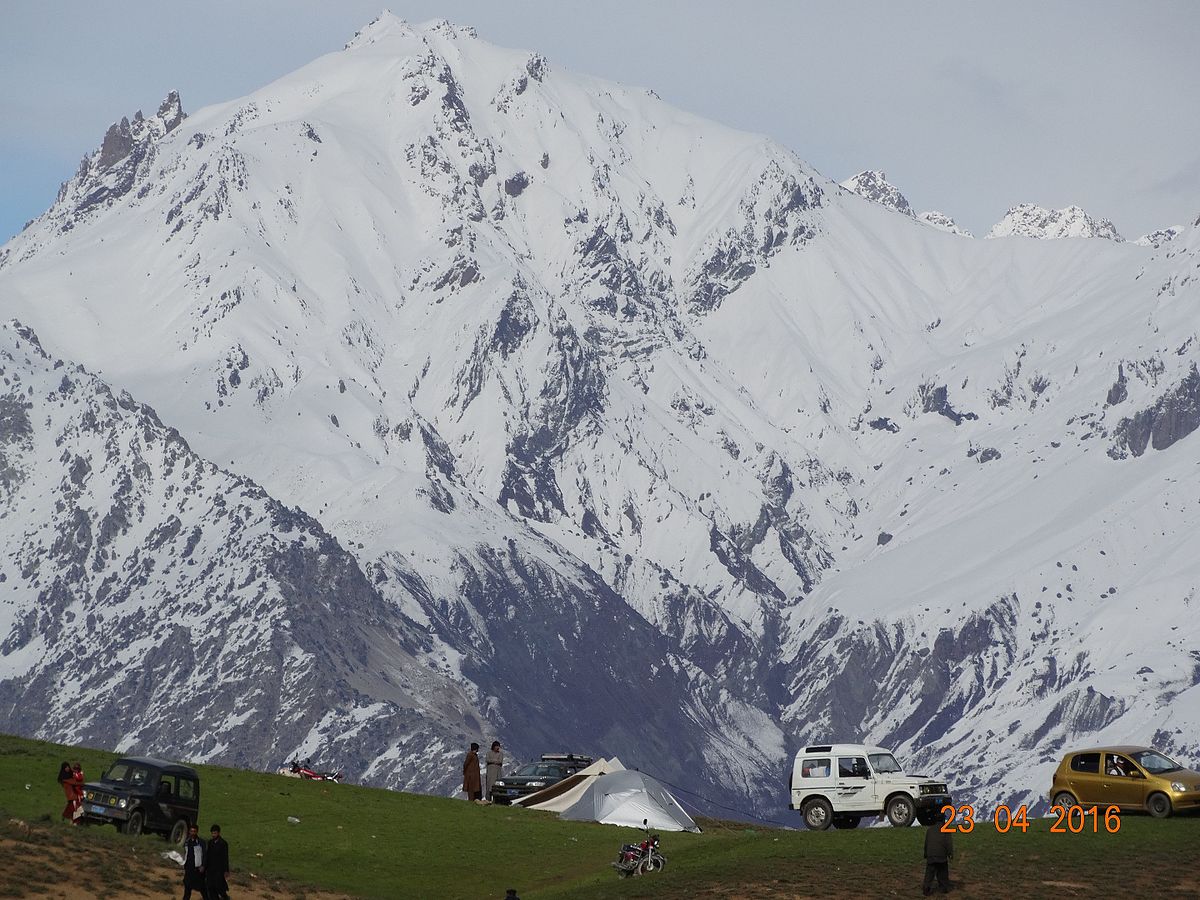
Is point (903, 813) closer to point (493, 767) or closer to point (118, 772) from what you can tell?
point (493, 767)

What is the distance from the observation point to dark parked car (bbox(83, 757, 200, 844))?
82.8m

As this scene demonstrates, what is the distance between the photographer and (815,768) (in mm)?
95875

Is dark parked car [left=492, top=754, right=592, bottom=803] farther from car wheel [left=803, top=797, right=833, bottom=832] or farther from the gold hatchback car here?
the gold hatchback car

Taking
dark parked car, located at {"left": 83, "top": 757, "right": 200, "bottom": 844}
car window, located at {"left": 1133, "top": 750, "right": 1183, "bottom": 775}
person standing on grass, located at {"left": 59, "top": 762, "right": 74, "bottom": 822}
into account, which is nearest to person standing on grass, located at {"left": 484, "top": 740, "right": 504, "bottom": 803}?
dark parked car, located at {"left": 83, "top": 757, "right": 200, "bottom": 844}

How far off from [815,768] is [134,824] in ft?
95.9

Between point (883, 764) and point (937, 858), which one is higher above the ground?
point (883, 764)

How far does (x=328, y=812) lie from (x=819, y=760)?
2139 centimetres

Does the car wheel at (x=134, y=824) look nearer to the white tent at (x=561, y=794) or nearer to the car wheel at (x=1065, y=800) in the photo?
the white tent at (x=561, y=794)

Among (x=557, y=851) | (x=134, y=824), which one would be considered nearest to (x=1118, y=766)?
(x=557, y=851)

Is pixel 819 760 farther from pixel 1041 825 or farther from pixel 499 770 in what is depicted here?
pixel 499 770

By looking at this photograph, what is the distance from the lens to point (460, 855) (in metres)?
91.8

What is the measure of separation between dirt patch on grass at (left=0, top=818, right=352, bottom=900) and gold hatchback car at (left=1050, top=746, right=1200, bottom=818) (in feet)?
99.0

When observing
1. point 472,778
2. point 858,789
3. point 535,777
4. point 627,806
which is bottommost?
point 858,789

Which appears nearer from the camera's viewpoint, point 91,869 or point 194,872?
point 194,872
